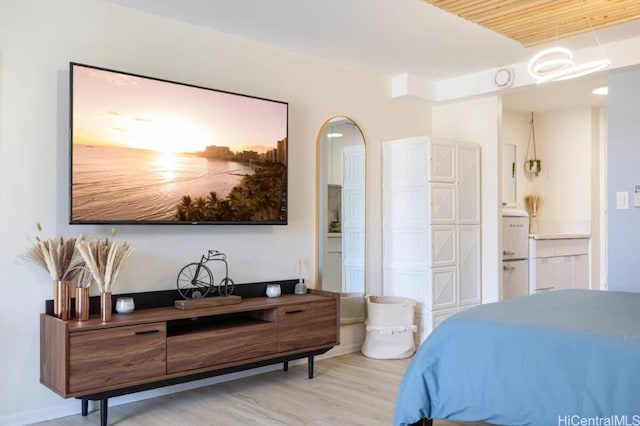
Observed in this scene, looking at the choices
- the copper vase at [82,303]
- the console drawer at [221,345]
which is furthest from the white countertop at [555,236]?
the copper vase at [82,303]

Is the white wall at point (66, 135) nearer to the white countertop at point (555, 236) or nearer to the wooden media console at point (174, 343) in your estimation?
the wooden media console at point (174, 343)

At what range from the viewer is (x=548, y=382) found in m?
2.19

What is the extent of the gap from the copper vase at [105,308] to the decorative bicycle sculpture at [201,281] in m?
0.59

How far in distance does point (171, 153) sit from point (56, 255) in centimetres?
94

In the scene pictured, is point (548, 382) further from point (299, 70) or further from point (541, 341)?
point (299, 70)

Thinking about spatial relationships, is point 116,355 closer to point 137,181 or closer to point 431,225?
point 137,181

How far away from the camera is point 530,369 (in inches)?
88.3

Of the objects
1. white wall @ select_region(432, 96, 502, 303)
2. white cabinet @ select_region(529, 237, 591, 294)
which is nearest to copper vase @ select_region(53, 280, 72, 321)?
white wall @ select_region(432, 96, 502, 303)

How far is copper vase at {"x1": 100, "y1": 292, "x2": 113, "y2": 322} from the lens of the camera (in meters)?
2.99

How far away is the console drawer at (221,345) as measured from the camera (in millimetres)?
3184

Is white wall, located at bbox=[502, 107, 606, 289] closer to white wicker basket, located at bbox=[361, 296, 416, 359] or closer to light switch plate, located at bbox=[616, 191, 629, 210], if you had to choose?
light switch plate, located at bbox=[616, 191, 629, 210]

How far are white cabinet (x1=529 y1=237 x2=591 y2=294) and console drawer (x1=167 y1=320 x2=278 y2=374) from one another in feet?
10.9

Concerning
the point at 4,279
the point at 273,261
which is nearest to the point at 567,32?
the point at 273,261

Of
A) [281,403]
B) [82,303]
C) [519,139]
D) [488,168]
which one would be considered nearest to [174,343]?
[82,303]
